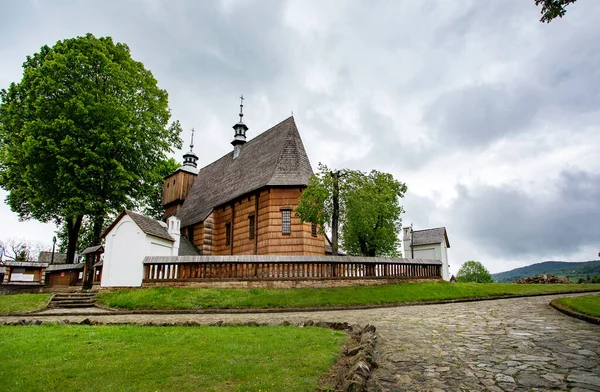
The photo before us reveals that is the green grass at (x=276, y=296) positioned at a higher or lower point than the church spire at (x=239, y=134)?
lower

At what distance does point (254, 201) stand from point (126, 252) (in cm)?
895

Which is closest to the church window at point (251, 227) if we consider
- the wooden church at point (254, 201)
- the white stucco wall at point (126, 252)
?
the wooden church at point (254, 201)

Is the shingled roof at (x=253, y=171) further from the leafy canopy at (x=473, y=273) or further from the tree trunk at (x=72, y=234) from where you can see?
the leafy canopy at (x=473, y=273)

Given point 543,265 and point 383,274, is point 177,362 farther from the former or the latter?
point 543,265

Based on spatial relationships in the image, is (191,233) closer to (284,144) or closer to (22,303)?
(284,144)

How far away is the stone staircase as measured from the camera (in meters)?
16.3

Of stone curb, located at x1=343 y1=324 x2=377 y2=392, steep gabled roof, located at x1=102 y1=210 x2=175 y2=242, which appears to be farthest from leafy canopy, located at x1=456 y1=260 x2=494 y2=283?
stone curb, located at x1=343 y1=324 x2=377 y2=392

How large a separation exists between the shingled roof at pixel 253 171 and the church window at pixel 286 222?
1894 millimetres

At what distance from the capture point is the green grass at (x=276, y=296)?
47.5ft

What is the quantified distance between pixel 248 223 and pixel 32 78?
1795 cm

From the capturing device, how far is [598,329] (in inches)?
300

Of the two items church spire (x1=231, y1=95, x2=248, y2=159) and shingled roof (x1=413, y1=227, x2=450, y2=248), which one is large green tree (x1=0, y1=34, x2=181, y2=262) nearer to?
church spire (x1=231, y1=95, x2=248, y2=159)

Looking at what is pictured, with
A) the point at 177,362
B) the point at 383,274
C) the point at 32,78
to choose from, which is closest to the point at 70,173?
the point at 32,78

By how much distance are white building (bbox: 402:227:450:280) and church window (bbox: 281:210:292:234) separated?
12904 mm
